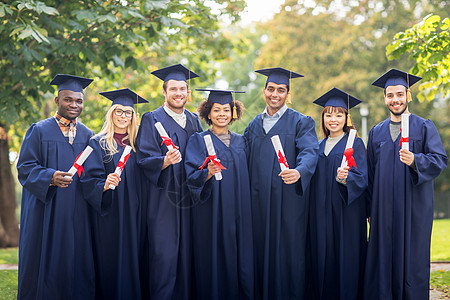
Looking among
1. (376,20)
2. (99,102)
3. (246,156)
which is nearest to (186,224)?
(246,156)

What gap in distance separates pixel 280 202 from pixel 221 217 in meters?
0.66

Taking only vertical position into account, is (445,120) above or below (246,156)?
above

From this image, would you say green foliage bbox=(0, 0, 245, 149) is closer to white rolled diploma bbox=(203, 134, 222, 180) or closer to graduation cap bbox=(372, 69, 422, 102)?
white rolled diploma bbox=(203, 134, 222, 180)

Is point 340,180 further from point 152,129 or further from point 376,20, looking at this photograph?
point 376,20

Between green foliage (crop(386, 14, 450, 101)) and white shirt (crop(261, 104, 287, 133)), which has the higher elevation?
green foliage (crop(386, 14, 450, 101))

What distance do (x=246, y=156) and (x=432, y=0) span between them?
1831 cm

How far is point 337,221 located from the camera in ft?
17.7

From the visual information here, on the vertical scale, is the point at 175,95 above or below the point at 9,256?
above

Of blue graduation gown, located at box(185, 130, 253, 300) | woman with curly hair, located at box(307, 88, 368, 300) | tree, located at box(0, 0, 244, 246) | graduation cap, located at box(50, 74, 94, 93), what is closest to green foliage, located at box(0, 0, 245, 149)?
tree, located at box(0, 0, 244, 246)

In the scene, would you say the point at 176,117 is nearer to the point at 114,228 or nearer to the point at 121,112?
the point at 121,112

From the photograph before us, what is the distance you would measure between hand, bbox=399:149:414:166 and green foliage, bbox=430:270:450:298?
2.35m

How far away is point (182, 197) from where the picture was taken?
17.6ft

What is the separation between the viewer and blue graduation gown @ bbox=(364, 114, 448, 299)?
508 centimetres

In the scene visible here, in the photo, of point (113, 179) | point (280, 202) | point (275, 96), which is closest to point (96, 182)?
point (113, 179)
